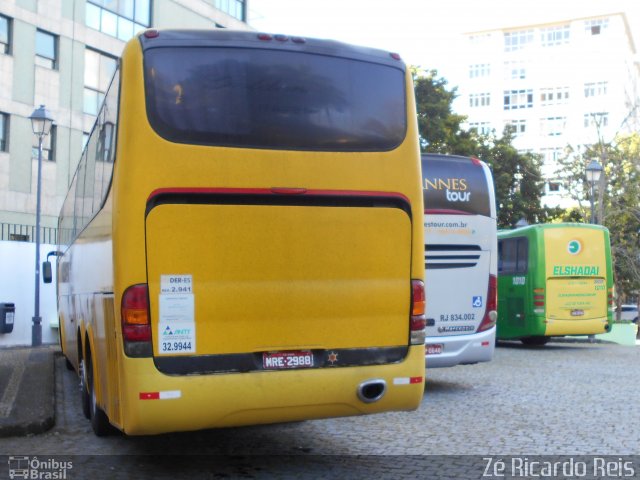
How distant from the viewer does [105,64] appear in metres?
32.7

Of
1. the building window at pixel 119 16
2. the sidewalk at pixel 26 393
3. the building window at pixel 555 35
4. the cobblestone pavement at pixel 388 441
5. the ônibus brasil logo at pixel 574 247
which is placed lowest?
the cobblestone pavement at pixel 388 441

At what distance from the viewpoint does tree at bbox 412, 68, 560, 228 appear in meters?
39.5

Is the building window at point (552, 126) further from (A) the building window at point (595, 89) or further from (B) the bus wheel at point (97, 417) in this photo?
(B) the bus wheel at point (97, 417)

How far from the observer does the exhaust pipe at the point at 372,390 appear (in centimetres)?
680

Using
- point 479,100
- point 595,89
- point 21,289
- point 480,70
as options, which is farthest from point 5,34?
point 480,70

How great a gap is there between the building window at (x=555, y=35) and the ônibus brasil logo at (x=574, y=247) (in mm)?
69876

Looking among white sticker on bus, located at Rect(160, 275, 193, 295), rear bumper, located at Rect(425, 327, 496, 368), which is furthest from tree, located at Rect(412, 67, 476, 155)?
white sticker on bus, located at Rect(160, 275, 193, 295)

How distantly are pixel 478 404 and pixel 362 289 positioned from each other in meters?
4.56

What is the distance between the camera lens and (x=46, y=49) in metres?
30.4

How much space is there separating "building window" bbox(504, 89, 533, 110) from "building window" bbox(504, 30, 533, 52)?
466 cm

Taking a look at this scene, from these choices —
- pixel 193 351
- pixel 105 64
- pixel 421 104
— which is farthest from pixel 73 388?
pixel 421 104

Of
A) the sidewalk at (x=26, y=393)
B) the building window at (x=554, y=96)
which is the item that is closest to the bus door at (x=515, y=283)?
the sidewalk at (x=26, y=393)

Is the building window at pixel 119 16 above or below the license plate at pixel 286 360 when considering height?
above

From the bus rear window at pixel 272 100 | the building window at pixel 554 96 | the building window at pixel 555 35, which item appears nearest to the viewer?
the bus rear window at pixel 272 100
